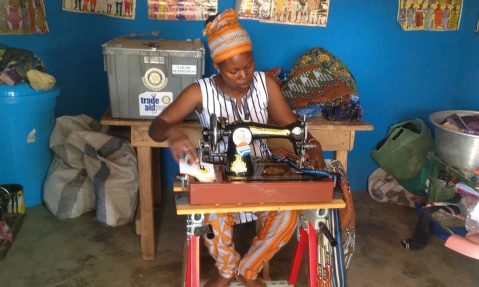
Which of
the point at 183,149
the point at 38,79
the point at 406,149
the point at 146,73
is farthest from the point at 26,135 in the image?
the point at 406,149

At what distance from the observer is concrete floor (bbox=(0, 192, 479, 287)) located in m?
2.63

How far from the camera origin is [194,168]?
1.79m

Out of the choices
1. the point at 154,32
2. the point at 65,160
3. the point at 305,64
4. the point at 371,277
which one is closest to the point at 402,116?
the point at 305,64

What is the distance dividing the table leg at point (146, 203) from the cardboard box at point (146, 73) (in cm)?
24

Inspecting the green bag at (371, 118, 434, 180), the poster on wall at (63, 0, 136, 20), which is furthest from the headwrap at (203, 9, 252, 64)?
the green bag at (371, 118, 434, 180)

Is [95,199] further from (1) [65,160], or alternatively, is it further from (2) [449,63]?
(2) [449,63]

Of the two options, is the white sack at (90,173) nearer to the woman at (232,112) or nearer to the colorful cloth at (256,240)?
the woman at (232,112)

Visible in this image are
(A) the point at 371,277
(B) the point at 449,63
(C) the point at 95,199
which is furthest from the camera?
(B) the point at 449,63

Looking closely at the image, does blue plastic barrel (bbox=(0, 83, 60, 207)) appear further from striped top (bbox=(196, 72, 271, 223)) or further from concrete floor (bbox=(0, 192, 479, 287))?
striped top (bbox=(196, 72, 271, 223))

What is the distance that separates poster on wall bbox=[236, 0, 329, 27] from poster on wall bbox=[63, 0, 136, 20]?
76cm

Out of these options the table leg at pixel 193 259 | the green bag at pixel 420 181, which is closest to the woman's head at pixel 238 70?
the table leg at pixel 193 259

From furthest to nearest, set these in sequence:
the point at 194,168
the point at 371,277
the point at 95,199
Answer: the point at 95,199 → the point at 371,277 → the point at 194,168

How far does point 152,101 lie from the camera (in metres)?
2.68

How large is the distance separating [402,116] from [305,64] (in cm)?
103
